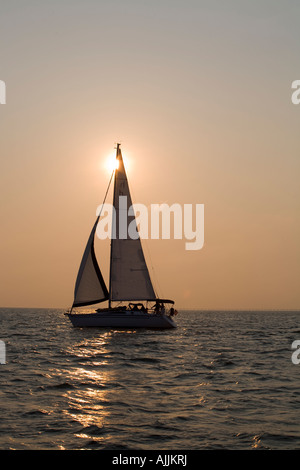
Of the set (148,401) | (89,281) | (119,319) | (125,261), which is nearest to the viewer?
(148,401)

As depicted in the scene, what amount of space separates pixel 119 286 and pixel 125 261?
2564 mm

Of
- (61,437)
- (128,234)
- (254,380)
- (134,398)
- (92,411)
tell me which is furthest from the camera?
(128,234)

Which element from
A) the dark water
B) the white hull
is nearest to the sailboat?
the white hull

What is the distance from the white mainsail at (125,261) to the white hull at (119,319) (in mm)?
3126

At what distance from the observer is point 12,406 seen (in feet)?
47.7

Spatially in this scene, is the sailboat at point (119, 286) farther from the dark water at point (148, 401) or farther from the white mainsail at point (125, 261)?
the dark water at point (148, 401)

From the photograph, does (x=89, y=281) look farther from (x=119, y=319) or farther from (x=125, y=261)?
(x=119, y=319)

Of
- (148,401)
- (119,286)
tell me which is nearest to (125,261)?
(119,286)

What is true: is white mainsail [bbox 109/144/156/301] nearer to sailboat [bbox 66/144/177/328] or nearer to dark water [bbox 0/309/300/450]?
sailboat [bbox 66/144/177/328]

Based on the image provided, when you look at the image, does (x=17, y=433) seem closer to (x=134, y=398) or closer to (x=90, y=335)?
(x=134, y=398)

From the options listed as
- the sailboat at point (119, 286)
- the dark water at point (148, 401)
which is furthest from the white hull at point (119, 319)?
the dark water at point (148, 401)

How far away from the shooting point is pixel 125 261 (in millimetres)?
49000
